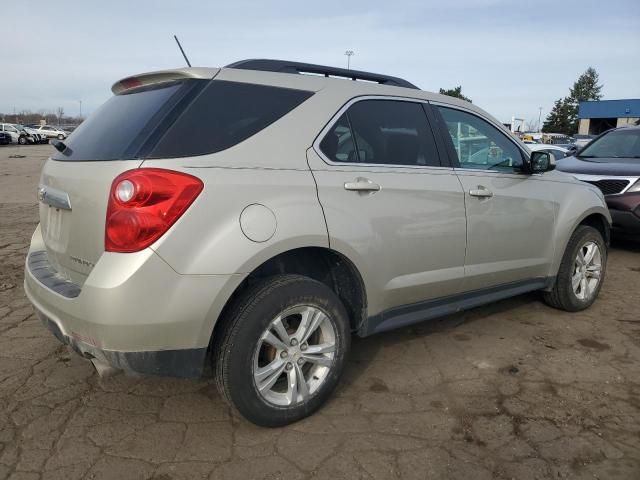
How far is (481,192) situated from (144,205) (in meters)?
2.24

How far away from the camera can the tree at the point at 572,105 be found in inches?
3263

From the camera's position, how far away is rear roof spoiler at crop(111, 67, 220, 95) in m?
2.62

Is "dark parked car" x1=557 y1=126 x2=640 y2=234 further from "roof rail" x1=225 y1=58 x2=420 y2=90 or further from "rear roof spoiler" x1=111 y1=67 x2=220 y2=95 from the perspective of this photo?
"rear roof spoiler" x1=111 y1=67 x2=220 y2=95

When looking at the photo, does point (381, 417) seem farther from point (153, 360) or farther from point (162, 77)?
point (162, 77)

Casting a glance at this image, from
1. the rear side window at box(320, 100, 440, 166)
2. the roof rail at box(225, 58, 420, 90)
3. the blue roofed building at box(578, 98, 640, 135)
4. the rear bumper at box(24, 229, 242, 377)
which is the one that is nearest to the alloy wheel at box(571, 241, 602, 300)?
the rear side window at box(320, 100, 440, 166)

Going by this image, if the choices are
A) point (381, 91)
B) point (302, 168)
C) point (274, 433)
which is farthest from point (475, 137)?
point (274, 433)

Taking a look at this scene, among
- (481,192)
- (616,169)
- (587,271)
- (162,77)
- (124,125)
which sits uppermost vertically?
(162,77)

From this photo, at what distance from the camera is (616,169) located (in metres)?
6.85

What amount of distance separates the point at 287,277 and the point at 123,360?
0.84 m

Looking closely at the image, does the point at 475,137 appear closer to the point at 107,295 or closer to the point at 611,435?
the point at 611,435

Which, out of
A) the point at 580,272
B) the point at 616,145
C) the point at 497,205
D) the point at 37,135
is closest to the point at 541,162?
the point at 497,205

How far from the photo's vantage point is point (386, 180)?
9.96 feet

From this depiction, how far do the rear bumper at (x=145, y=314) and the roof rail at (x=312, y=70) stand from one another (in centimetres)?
124

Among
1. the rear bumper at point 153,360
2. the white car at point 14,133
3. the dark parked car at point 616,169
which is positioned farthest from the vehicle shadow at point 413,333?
the white car at point 14,133
